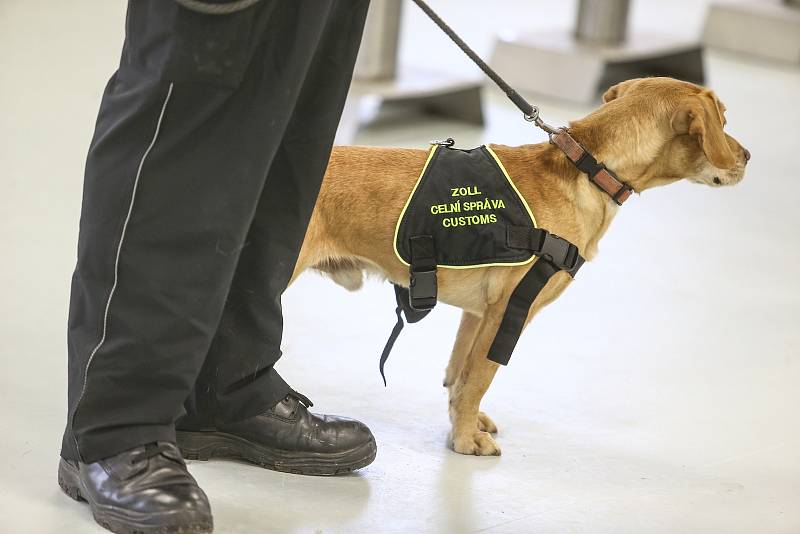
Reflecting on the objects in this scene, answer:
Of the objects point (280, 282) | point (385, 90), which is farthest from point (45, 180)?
point (280, 282)

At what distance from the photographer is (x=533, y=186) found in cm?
248

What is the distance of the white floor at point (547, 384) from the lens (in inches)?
87.5

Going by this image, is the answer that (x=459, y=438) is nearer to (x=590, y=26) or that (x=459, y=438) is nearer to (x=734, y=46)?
(x=590, y=26)

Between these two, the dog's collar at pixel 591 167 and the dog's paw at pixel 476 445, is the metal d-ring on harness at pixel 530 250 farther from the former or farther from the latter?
the dog's paw at pixel 476 445

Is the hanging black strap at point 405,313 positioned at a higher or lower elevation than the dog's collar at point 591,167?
lower

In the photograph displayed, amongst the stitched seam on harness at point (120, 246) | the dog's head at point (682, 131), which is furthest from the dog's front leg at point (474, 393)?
the stitched seam on harness at point (120, 246)

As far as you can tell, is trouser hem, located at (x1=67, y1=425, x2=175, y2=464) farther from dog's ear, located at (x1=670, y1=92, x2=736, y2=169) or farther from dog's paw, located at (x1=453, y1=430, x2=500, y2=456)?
dog's ear, located at (x1=670, y1=92, x2=736, y2=169)

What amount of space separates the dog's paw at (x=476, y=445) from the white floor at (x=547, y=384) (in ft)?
0.07

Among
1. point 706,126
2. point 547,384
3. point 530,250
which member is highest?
point 706,126

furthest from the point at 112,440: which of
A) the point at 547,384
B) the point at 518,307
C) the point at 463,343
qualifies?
the point at 547,384

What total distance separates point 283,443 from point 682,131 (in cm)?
108

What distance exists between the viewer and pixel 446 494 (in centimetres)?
230

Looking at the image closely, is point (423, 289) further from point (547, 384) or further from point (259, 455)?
point (547, 384)

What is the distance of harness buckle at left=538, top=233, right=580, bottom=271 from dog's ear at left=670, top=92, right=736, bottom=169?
35 centimetres
